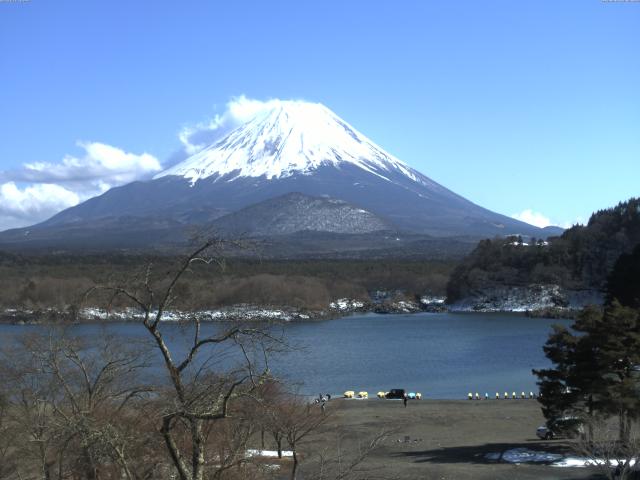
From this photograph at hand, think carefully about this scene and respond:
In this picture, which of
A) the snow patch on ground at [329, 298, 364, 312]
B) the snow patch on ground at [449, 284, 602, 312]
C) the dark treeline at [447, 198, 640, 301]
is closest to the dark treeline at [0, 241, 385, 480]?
the snow patch on ground at [449, 284, 602, 312]

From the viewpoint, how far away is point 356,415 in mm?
16938

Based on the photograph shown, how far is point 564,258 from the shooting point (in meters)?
54.0

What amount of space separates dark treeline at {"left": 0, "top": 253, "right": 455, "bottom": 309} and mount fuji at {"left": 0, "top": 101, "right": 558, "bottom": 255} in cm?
3683

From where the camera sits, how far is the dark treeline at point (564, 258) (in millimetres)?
52594

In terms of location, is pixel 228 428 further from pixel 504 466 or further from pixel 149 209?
pixel 149 209

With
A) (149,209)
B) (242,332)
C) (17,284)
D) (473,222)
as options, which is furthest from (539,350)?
(149,209)

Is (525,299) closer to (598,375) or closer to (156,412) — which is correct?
(598,375)

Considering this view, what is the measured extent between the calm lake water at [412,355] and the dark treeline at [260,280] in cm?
741

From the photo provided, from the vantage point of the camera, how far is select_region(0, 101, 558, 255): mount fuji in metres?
123

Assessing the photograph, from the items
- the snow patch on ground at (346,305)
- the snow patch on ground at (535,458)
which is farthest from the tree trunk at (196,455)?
the snow patch on ground at (346,305)

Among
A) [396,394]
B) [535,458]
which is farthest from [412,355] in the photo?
[535,458]

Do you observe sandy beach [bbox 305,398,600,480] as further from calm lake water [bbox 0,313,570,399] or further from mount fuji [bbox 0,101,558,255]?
mount fuji [bbox 0,101,558,255]

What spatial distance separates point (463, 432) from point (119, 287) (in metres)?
12.5

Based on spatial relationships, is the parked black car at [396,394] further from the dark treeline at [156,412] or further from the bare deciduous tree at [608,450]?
the dark treeline at [156,412]
